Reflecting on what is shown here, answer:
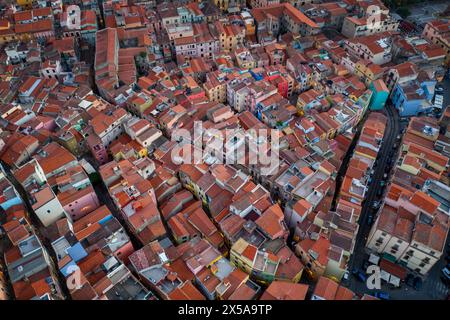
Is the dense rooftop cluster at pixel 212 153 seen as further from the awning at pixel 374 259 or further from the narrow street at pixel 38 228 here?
the awning at pixel 374 259

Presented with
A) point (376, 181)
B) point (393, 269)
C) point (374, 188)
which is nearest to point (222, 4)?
point (376, 181)

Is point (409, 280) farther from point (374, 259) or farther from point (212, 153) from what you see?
point (212, 153)

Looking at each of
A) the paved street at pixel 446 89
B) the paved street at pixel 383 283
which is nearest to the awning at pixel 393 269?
the paved street at pixel 383 283

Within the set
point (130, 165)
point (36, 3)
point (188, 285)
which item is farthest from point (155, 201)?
point (36, 3)

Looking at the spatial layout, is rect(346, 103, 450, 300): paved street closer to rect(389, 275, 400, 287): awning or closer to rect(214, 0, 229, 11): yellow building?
rect(389, 275, 400, 287): awning

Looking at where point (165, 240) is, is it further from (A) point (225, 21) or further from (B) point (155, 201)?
(A) point (225, 21)
